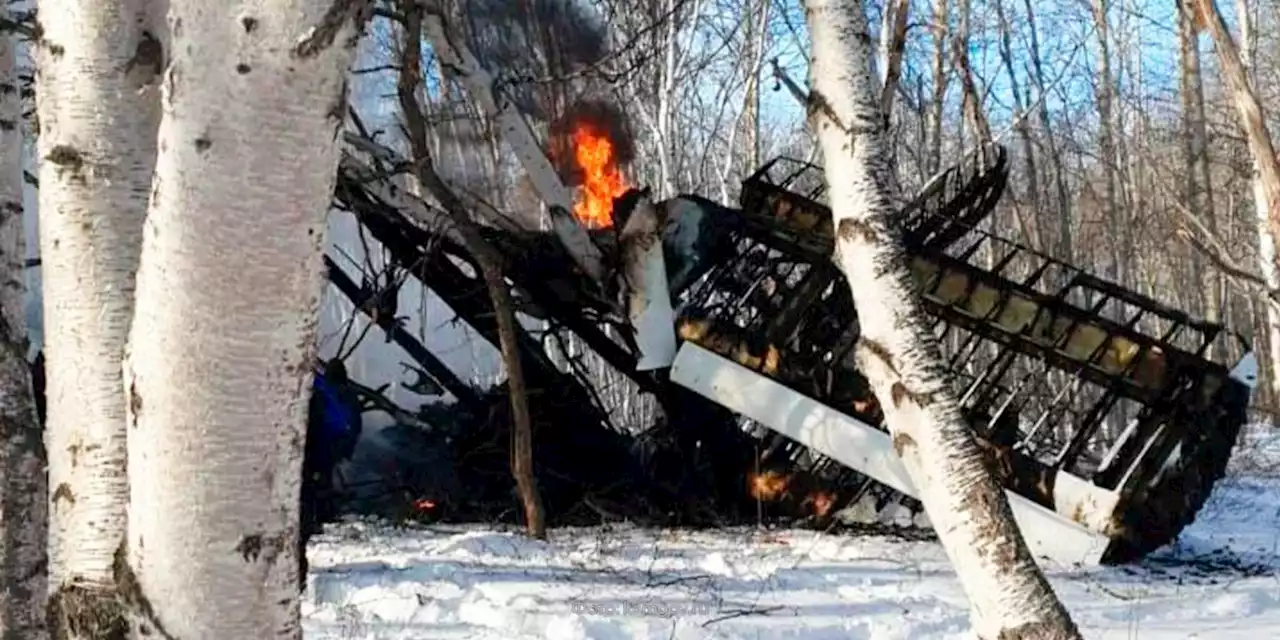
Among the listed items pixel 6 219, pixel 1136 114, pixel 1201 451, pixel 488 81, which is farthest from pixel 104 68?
pixel 1136 114

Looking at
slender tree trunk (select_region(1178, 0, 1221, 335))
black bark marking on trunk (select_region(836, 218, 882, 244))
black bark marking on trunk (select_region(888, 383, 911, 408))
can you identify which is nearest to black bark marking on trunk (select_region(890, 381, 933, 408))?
black bark marking on trunk (select_region(888, 383, 911, 408))

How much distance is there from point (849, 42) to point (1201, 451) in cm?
525

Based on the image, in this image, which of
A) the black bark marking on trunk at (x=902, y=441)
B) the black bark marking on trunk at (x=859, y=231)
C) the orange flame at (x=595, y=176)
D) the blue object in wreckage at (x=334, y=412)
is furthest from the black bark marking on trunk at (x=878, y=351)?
the orange flame at (x=595, y=176)

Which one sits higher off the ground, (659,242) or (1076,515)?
(659,242)

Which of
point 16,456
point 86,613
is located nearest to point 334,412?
point 16,456

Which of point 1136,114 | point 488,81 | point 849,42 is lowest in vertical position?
point 849,42

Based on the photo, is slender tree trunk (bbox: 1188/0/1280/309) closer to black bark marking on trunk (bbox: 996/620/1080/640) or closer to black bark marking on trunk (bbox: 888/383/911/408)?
black bark marking on trunk (bbox: 888/383/911/408)

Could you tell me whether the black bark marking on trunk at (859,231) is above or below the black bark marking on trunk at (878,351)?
above

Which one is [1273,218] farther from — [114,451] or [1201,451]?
[114,451]

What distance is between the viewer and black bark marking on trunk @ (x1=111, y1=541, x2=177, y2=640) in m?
2.09

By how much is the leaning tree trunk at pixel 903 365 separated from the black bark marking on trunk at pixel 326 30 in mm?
2570

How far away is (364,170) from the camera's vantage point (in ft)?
26.3

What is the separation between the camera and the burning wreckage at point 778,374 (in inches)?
323

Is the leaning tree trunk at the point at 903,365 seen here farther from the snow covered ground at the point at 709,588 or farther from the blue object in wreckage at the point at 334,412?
the blue object in wreckage at the point at 334,412
